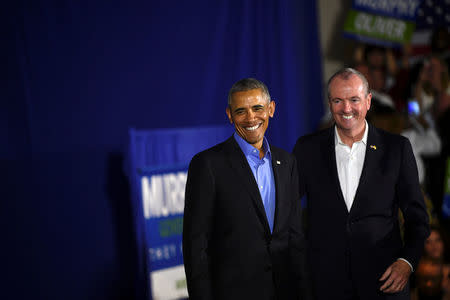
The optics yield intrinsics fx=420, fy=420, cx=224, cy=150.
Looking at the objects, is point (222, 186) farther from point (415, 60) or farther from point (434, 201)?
point (415, 60)

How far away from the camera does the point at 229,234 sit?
1.42 metres

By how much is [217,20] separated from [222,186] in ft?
9.95

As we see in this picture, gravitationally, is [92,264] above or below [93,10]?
below

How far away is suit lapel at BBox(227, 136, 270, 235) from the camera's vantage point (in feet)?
4.69

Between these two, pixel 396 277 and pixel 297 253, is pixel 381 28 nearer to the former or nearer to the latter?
pixel 396 277

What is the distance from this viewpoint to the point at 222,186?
1421mm

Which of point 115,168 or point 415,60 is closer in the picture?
point 115,168

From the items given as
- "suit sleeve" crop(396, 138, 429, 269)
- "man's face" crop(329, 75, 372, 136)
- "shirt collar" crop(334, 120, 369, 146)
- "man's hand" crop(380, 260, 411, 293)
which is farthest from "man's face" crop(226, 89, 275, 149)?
"man's hand" crop(380, 260, 411, 293)

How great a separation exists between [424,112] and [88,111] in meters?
3.37

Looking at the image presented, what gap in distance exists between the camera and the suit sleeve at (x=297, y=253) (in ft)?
5.03

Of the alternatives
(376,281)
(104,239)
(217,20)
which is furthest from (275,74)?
(376,281)

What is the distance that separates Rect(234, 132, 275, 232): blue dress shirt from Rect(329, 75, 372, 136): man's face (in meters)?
0.37

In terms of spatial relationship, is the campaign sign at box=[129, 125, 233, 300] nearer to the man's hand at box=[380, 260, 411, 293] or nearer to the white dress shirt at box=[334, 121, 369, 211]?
the white dress shirt at box=[334, 121, 369, 211]

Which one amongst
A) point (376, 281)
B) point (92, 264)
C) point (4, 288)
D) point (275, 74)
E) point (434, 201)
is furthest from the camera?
point (275, 74)
